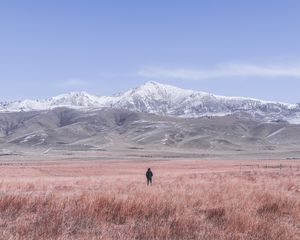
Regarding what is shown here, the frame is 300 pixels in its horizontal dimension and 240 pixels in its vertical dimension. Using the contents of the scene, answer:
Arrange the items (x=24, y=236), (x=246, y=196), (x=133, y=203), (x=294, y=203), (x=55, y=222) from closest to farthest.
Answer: (x=24, y=236) → (x=55, y=222) → (x=133, y=203) → (x=294, y=203) → (x=246, y=196)

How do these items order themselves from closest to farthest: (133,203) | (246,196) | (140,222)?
(140,222) < (133,203) < (246,196)

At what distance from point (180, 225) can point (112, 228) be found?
1.27 m

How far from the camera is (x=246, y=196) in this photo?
14992 mm

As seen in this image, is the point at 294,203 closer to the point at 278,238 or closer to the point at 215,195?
the point at 215,195

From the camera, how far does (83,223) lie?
1033 cm

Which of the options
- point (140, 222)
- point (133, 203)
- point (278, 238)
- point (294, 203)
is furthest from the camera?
point (294, 203)

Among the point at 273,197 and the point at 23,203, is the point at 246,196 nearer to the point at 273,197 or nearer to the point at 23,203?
the point at 273,197

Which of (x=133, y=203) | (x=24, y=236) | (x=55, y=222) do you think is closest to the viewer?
(x=24, y=236)

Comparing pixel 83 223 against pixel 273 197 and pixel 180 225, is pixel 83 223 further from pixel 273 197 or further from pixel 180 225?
pixel 273 197

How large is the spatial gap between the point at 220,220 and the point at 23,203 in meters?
4.40

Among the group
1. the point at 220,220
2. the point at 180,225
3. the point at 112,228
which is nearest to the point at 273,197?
the point at 220,220

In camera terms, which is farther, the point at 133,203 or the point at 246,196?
the point at 246,196

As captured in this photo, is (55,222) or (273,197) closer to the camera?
(55,222)

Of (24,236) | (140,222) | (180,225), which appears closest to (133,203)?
(140,222)
